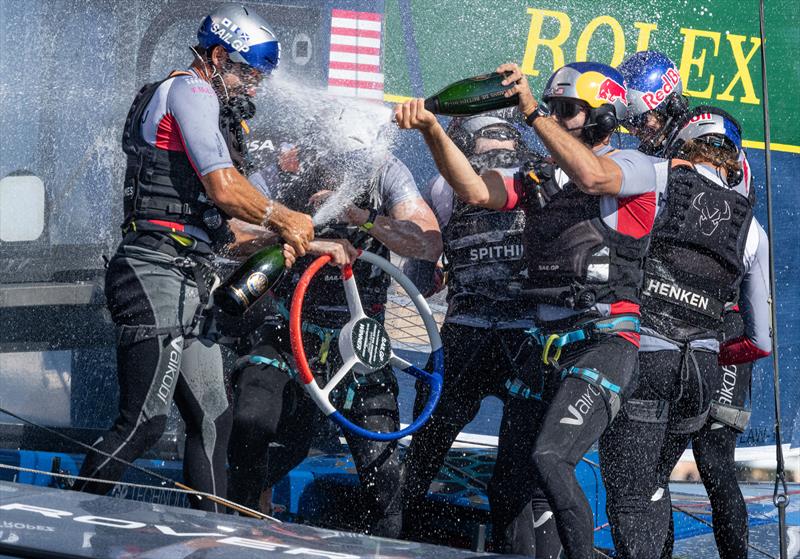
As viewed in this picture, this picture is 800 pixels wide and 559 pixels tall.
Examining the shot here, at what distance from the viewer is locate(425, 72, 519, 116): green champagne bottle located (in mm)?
3676

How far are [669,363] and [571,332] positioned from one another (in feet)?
1.48

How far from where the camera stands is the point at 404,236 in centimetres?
412

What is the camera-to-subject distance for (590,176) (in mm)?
3576

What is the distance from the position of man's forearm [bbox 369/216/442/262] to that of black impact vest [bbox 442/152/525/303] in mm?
184

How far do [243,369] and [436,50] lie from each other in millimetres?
2743

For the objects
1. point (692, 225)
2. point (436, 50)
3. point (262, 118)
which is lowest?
point (692, 225)

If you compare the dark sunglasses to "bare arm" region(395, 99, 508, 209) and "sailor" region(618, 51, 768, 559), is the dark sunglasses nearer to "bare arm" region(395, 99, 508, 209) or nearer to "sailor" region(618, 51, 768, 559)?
"bare arm" region(395, 99, 508, 209)

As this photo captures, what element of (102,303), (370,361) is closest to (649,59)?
(370,361)

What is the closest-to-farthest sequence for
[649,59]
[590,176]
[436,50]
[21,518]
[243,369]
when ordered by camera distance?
[21,518]
[590,176]
[243,369]
[649,59]
[436,50]

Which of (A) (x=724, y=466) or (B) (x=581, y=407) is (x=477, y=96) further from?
(A) (x=724, y=466)

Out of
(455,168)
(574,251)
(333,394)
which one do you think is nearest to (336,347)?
(333,394)

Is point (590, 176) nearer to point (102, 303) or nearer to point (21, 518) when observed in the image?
point (21, 518)

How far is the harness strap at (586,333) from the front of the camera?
3738mm

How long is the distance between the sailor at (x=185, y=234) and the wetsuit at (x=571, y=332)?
0.75 metres
